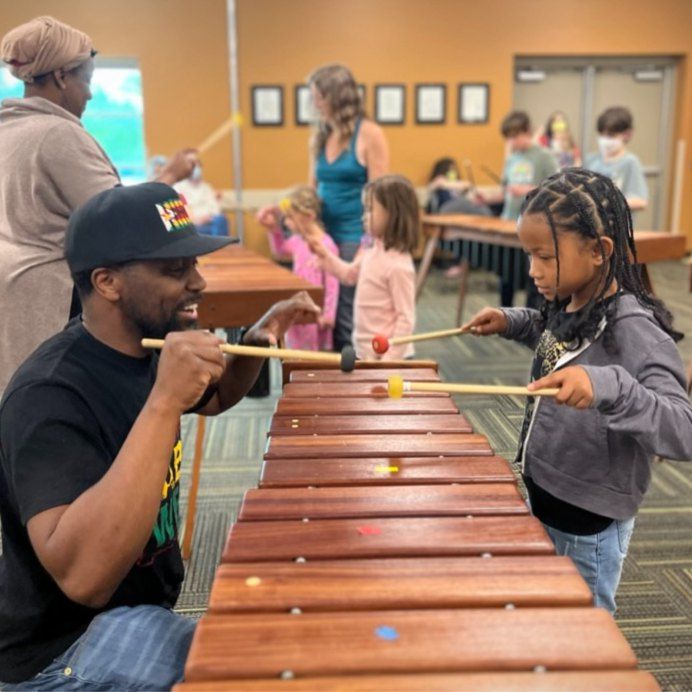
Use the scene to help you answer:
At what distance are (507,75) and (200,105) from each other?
11.2 ft

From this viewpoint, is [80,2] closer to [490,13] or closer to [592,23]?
[490,13]

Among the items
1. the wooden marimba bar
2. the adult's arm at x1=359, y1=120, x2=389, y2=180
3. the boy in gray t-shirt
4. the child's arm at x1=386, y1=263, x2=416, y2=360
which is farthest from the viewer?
the boy in gray t-shirt

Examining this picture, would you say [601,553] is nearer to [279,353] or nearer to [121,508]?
[279,353]

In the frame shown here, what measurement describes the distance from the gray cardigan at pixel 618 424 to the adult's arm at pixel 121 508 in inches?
28.2

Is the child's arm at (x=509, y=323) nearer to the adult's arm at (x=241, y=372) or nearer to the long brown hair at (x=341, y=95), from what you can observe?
the adult's arm at (x=241, y=372)

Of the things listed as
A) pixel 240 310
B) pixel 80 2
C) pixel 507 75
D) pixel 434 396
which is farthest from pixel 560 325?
pixel 507 75

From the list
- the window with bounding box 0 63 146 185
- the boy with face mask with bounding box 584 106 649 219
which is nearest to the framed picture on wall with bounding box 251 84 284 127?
the window with bounding box 0 63 146 185

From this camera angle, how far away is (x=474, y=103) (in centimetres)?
829

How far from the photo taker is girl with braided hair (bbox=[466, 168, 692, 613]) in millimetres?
1495

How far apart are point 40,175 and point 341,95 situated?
5.75ft

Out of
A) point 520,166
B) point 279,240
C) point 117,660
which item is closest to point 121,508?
point 117,660

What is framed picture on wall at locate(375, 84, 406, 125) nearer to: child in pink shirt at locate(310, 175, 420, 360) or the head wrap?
child in pink shirt at locate(310, 175, 420, 360)

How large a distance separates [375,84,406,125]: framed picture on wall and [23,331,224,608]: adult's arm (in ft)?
24.5

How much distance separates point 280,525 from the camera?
122cm
